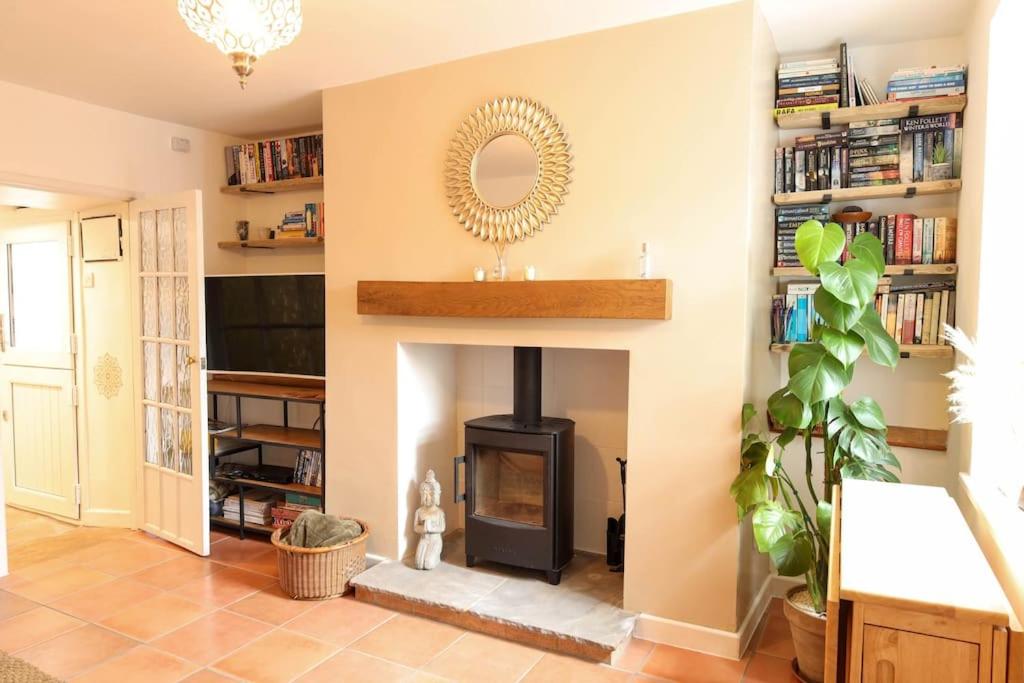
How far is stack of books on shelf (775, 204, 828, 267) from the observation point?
123 inches

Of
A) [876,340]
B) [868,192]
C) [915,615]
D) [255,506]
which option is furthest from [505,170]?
[255,506]

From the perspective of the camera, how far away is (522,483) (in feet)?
11.2

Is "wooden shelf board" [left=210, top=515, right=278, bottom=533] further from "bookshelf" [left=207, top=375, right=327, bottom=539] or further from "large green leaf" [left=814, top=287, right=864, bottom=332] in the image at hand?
"large green leaf" [left=814, top=287, right=864, bottom=332]

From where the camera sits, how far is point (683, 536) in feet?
9.23

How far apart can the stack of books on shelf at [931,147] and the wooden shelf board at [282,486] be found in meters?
3.30

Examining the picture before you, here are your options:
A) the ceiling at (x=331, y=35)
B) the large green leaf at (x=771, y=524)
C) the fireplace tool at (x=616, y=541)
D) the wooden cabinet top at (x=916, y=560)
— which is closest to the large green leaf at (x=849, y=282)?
the wooden cabinet top at (x=916, y=560)

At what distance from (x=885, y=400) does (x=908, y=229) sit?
0.76 metres

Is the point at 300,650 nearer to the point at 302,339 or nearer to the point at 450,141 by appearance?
the point at 302,339

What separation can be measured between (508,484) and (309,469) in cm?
125

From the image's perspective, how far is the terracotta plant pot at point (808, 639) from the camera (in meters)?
2.51

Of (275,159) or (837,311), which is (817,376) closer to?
(837,311)

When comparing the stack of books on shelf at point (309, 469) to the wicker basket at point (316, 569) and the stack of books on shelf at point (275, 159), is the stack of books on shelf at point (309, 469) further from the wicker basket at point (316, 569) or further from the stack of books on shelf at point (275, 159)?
the stack of books on shelf at point (275, 159)

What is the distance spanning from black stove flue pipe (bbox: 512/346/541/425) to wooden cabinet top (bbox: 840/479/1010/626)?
5.33ft

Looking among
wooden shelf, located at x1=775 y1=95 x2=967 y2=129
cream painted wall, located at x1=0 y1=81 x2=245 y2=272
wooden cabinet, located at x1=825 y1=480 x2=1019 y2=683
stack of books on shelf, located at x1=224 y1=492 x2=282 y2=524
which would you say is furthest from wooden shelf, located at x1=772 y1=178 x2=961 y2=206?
cream painted wall, located at x1=0 y1=81 x2=245 y2=272
